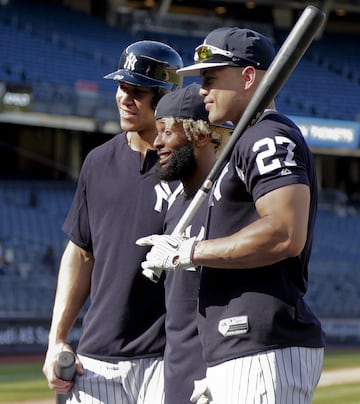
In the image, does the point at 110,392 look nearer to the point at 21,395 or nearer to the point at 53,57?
the point at 21,395

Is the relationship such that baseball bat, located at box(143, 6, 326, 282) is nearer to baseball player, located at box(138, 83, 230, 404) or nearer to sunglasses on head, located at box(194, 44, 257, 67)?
sunglasses on head, located at box(194, 44, 257, 67)

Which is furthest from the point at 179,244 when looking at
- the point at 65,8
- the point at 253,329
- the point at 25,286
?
the point at 65,8

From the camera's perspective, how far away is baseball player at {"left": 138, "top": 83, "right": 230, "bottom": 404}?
3480 mm

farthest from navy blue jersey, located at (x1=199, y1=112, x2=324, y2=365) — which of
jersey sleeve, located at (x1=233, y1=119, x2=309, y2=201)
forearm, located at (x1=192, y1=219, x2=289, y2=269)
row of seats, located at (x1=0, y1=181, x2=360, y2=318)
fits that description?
row of seats, located at (x1=0, y1=181, x2=360, y2=318)

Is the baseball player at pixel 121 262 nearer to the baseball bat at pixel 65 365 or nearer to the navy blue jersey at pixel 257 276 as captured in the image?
the baseball bat at pixel 65 365

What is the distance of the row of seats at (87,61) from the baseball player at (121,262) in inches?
731

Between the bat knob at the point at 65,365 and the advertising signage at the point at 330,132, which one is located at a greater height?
the bat knob at the point at 65,365

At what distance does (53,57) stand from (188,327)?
891 inches

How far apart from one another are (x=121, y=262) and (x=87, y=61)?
22.6 metres

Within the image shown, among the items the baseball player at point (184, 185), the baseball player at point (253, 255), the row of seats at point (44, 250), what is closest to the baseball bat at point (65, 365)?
the baseball player at point (184, 185)

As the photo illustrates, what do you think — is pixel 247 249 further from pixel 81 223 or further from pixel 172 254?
pixel 81 223

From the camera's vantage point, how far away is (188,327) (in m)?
3.49

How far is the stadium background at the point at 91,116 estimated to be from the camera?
1825 cm

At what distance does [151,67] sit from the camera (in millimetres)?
4168
